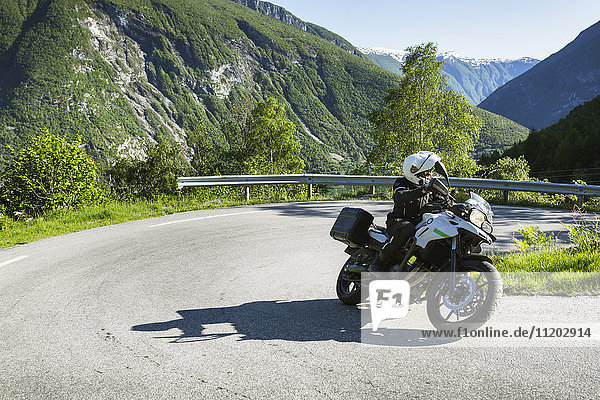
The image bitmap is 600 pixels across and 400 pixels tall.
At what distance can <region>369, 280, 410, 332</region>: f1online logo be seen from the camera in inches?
173

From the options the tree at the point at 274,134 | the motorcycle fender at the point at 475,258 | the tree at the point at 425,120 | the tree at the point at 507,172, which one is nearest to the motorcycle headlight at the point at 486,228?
the motorcycle fender at the point at 475,258

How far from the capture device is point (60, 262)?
24.2ft

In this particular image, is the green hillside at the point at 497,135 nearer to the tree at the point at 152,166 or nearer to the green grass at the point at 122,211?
the tree at the point at 152,166

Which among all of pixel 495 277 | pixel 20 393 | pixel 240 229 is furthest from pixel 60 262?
pixel 495 277

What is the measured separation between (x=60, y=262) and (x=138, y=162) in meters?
46.7

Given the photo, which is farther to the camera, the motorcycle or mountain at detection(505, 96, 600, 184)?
mountain at detection(505, 96, 600, 184)

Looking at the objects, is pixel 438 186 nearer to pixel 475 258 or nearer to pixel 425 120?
pixel 475 258

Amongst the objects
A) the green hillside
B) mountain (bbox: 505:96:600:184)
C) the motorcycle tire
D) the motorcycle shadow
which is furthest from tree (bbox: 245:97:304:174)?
the green hillside

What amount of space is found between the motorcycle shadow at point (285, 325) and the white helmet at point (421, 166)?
149cm

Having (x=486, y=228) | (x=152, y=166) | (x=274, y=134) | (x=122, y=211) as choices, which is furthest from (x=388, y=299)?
(x=274, y=134)

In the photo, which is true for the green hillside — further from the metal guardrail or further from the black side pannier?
the black side pannier

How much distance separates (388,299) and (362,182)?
1293 cm

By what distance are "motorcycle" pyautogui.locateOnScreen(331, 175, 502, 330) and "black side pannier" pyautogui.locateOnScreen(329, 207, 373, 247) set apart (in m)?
0.57

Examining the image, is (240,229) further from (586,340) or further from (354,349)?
(586,340)
